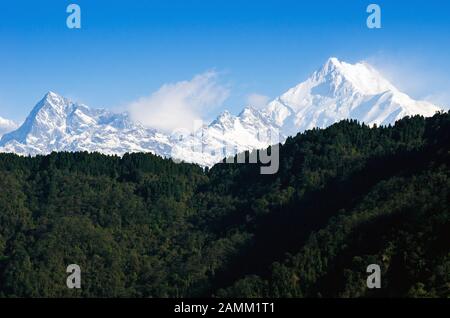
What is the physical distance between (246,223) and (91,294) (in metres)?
39.3

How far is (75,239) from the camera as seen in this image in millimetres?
194750

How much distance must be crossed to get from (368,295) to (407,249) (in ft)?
37.0

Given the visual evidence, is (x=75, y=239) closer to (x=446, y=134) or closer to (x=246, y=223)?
(x=246, y=223)

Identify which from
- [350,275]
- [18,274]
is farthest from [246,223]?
[350,275]

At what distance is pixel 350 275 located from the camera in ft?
418

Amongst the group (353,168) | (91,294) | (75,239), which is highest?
(353,168)

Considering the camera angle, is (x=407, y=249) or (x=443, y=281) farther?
(x=407, y=249)

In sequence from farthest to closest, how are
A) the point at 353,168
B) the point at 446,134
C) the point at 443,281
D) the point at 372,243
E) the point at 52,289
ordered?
1. the point at 353,168
2. the point at 52,289
3. the point at 446,134
4. the point at 372,243
5. the point at 443,281

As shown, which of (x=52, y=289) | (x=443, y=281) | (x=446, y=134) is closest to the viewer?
(x=443, y=281)

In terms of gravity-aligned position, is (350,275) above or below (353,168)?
below

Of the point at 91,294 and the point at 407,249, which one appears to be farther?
the point at 91,294
